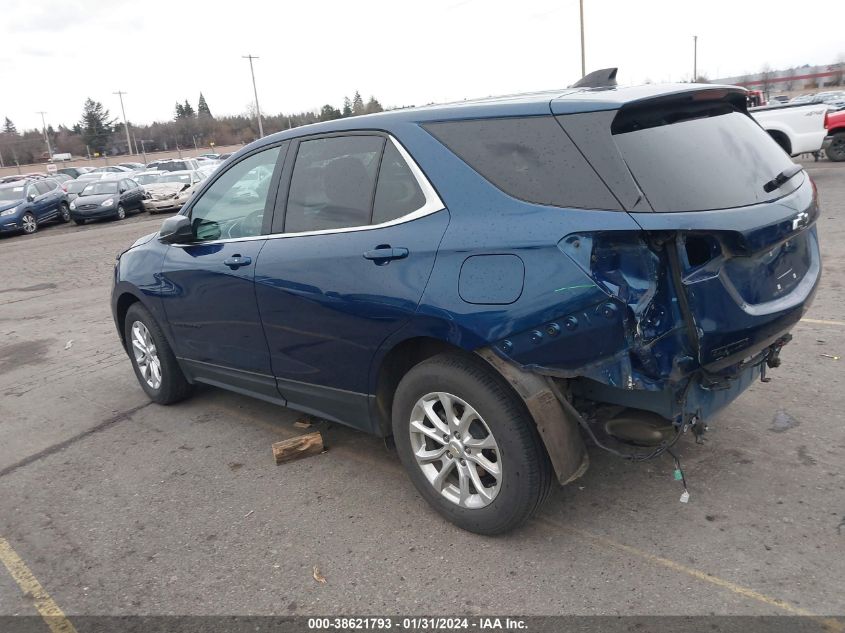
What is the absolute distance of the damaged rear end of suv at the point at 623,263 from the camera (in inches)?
103

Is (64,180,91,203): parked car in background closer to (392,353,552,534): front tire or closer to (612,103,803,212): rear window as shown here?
(392,353,552,534): front tire

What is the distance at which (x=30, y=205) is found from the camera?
2170 cm

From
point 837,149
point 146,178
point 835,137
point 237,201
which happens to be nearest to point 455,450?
point 237,201

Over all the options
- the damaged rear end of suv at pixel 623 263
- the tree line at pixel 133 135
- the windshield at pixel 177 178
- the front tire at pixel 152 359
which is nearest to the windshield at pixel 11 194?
the windshield at pixel 177 178

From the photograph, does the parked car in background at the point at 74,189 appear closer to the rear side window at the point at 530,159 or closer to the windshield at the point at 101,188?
the windshield at the point at 101,188

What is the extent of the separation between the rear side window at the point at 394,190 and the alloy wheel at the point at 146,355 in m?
2.58

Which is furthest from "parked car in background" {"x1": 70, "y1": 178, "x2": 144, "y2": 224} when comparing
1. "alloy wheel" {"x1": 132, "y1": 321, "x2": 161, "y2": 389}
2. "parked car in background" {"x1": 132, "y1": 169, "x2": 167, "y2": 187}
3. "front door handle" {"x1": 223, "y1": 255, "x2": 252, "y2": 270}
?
"front door handle" {"x1": 223, "y1": 255, "x2": 252, "y2": 270}

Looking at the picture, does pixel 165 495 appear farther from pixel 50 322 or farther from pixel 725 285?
pixel 50 322

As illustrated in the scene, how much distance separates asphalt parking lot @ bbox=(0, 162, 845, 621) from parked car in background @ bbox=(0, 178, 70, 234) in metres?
18.8

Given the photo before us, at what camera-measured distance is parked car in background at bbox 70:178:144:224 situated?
23.2 meters

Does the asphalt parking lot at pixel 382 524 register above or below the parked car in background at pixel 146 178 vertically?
below

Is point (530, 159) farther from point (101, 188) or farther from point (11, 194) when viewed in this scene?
point (101, 188)

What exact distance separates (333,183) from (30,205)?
21.8 meters

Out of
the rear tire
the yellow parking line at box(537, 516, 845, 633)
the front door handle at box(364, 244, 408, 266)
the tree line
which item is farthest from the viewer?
the tree line
